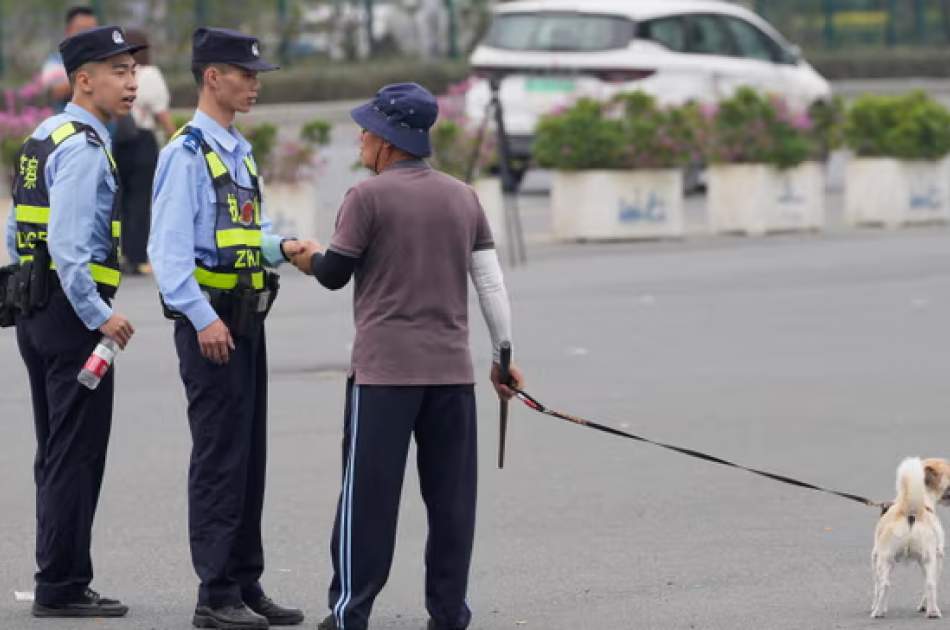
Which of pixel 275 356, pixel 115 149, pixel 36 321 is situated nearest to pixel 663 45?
pixel 115 149

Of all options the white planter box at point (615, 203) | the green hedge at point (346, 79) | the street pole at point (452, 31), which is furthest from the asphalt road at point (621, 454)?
the street pole at point (452, 31)

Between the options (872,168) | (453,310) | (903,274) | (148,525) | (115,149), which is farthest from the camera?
(872,168)

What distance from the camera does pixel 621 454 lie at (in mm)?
9727

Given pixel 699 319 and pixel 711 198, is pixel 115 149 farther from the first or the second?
pixel 711 198

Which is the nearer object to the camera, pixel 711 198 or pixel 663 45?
pixel 711 198

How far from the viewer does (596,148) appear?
60.1ft

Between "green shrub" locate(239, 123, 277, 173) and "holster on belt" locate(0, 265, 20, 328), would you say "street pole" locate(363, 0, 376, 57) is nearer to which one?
"green shrub" locate(239, 123, 277, 173)

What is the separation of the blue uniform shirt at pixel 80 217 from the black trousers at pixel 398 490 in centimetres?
86

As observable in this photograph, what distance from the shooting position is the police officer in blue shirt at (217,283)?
20.7 ft

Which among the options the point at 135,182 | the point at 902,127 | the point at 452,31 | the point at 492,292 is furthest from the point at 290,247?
the point at 452,31

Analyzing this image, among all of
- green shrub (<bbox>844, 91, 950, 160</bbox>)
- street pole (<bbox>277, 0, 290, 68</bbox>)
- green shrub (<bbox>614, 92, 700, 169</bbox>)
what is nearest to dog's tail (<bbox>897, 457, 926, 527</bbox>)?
green shrub (<bbox>614, 92, 700, 169</bbox>)

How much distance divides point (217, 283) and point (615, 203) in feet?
40.1

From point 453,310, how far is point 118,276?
1123 millimetres

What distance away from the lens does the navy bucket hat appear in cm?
618
